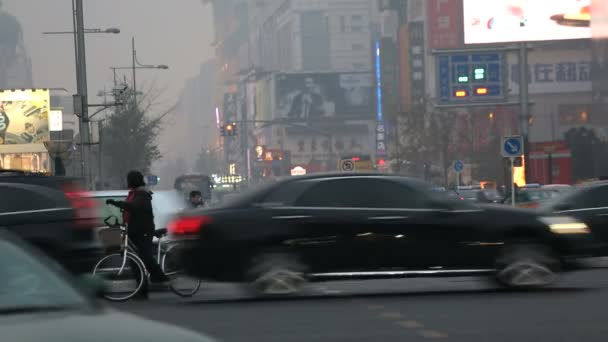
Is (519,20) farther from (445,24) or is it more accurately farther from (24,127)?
(445,24)

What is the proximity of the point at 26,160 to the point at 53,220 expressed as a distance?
6690cm

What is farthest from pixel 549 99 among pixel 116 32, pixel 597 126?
pixel 116 32

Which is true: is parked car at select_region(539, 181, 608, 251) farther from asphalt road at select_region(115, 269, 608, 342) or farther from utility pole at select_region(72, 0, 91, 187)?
utility pole at select_region(72, 0, 91, 187)

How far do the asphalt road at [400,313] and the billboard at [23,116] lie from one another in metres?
64.6

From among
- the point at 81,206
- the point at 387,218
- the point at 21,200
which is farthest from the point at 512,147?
the point at 21,200

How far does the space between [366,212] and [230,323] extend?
3436 millimetres

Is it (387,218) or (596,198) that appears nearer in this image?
(387,218)

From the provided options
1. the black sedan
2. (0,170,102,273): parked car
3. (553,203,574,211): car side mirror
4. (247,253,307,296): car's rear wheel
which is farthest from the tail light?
(553,203,574,211): car side mirror

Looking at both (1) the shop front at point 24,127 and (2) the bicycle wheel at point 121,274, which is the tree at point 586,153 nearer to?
(1) the shop front at point 24,127

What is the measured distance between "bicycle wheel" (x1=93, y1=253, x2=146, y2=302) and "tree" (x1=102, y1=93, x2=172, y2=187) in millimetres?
60568

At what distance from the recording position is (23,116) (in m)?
82.8

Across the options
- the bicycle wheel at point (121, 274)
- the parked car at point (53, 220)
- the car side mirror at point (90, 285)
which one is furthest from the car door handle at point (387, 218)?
the car side mirror at point (90, 285)

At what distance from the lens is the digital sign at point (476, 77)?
199 ft

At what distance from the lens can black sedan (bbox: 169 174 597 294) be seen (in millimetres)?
16734
